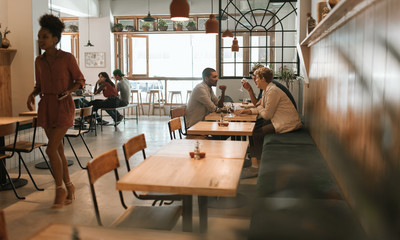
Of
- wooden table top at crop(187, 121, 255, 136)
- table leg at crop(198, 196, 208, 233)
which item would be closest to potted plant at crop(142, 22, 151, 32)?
wooden table top at crop(187, 121, 255, 136)

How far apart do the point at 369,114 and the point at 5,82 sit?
602 centimetres

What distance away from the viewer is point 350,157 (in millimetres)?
2879

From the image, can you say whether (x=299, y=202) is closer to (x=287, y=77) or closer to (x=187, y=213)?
(x=187, y=213)

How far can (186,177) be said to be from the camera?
7.72 ft

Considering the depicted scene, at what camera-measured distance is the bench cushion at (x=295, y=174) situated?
298 centimetres

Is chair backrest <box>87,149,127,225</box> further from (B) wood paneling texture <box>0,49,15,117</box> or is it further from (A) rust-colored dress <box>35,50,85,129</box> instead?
(B) wood paneling texture <box>0,49,15,117</box>

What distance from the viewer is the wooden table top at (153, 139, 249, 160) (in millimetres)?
2967

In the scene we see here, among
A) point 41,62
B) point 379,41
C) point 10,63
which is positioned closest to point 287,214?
point 379,41

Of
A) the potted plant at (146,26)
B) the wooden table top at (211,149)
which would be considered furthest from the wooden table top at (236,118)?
the potted plant at (146,26)

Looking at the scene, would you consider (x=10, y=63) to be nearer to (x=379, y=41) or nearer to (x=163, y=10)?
(x=379, y=41)

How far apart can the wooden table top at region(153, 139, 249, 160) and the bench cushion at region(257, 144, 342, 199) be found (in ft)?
1.10

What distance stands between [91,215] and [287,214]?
2016 mm

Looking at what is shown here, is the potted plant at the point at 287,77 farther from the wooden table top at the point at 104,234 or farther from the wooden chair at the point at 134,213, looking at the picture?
the wooden table top at the point at 104,234

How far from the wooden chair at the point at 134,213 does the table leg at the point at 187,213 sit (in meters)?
0.05
